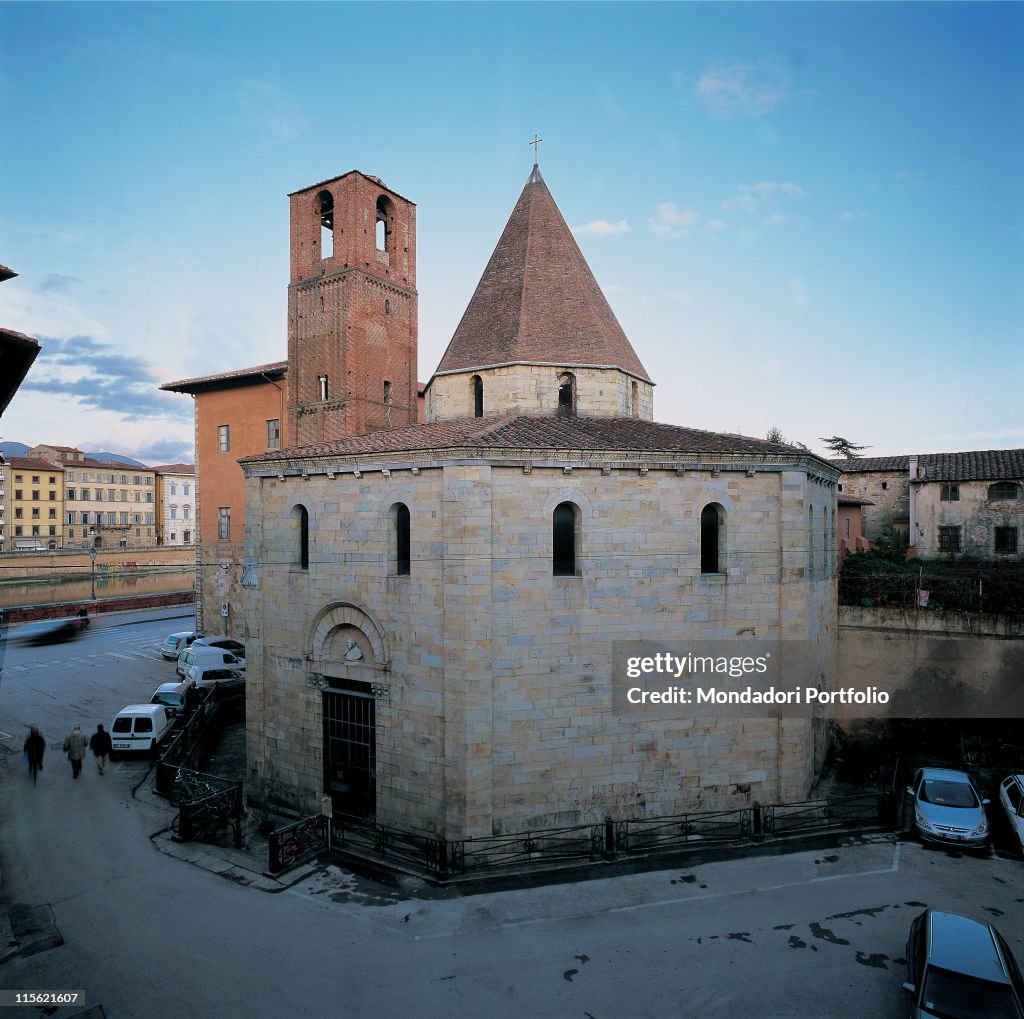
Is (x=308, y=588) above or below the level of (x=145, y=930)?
above

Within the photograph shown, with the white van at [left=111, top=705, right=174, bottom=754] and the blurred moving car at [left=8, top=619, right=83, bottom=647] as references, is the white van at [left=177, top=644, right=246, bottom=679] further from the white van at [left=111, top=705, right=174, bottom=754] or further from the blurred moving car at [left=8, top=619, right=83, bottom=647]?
the blurred moving car at [left=8, top=619, right=83, bottom=647]

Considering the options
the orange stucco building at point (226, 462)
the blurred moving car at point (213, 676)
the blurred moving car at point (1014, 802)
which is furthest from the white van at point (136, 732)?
the blurred moving car at point (1014, 802)

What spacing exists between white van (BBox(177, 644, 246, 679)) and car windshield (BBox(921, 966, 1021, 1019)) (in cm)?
2438

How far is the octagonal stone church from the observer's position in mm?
13523

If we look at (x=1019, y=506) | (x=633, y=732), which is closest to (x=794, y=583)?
(x=633, y=732)

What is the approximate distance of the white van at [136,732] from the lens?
19.2 metres

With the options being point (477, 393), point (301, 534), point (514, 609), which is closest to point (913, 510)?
point (477, 393)

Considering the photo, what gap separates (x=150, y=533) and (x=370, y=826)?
66.0 m

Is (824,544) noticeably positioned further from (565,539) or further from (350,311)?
(350,311)

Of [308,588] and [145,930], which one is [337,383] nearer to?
[308,588]

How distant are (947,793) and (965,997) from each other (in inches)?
305

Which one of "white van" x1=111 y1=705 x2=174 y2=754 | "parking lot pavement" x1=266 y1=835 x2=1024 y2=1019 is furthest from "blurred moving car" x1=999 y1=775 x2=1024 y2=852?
"white van" x1=111 y1=705 x2=174 y2=754

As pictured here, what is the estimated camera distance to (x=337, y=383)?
21.5 meters

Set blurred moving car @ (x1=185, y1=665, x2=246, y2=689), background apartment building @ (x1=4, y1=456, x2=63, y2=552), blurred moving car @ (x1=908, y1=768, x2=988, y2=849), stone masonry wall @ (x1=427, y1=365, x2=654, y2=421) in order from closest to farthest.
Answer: blurred moving car @ (x1=908, y1=768, x2=988, y2=849), stone masonry wall @ (x1=427, y1=365, x2=654, y2=421), blurred moving car @ (x1=185, y1=665, x2=246, y2=689), background apartment building @ (x1=4, y1=456, x2=63, y2=552)
